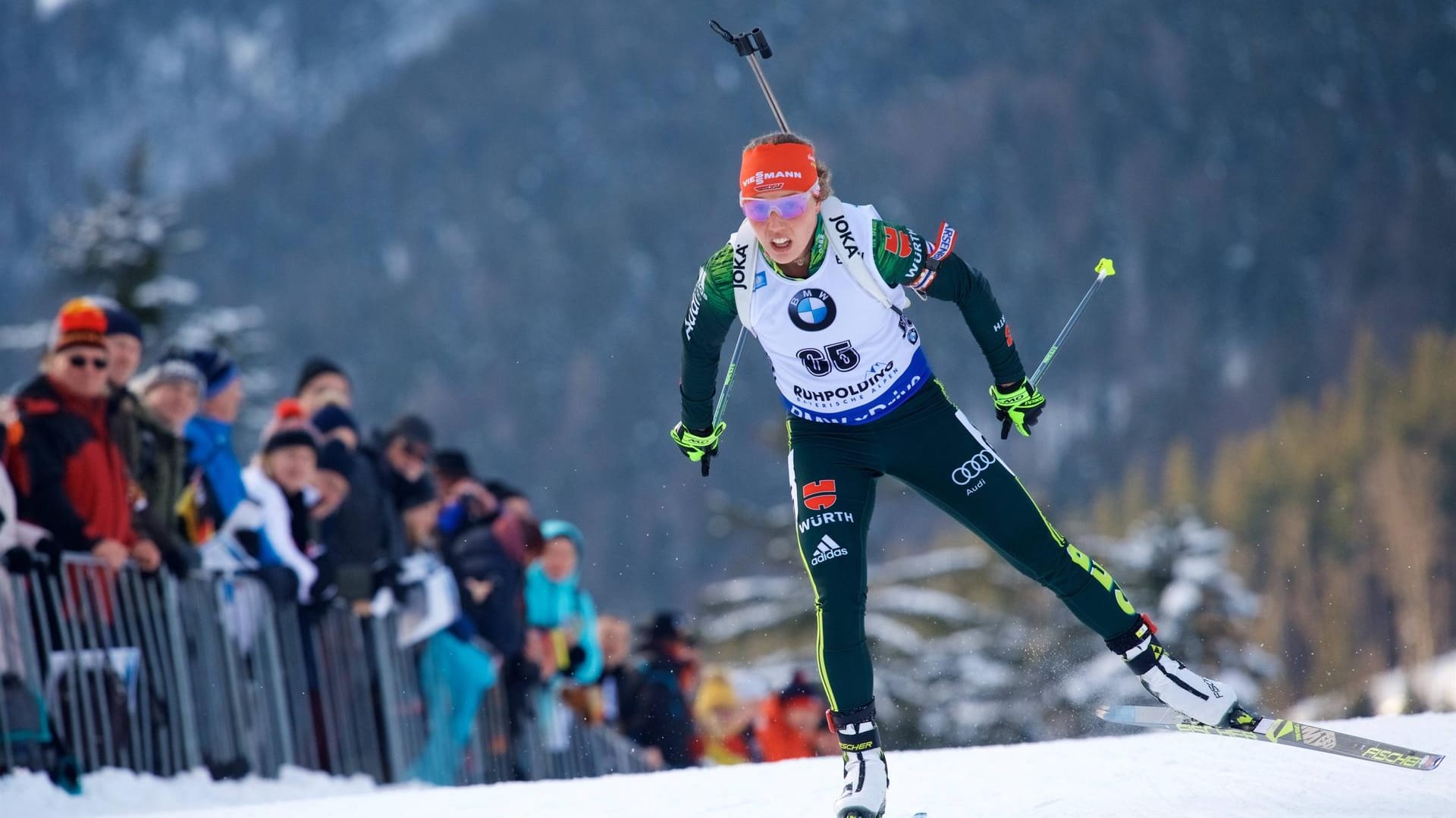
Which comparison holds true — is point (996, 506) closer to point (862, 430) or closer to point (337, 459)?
point (862, 430)

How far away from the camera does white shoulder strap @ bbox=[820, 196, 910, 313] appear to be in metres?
5.55

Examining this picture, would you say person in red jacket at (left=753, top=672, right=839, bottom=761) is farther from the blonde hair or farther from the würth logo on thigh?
the blonde hair

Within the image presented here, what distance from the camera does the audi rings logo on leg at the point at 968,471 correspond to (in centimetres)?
570

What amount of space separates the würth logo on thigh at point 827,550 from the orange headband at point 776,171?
111 cm

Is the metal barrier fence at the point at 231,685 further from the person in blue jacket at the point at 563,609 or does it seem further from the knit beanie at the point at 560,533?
the knit beanie at the point at 560,533

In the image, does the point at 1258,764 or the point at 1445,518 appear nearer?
the point at 1258,764

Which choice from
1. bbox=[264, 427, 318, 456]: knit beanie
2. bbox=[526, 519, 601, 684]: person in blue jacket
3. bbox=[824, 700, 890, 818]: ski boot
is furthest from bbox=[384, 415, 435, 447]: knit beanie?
bbox=[824, 700, 890, 818]: ski boot

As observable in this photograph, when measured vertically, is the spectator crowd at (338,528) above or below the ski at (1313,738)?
above

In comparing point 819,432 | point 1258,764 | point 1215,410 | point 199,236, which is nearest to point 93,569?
point 819,432

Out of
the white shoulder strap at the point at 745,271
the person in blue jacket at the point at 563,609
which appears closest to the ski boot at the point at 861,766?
the white shoulder strap at the point at 745,271

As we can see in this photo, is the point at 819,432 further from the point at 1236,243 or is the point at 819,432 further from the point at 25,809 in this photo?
the point at 1236,243

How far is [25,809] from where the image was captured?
6.41 metres

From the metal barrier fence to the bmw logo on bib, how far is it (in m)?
3.29

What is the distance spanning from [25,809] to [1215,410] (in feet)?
529
